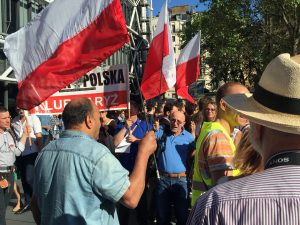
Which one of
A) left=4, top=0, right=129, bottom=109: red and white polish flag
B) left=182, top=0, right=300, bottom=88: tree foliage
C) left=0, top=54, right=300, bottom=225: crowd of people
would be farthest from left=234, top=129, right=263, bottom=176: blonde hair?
left=182, top=0, right=300, bottom=88: tree foliage

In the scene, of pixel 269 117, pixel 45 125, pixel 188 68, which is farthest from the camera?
pixel 45 125

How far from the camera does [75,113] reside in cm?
306

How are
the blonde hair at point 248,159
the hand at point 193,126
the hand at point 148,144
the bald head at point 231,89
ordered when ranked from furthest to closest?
the hand at point 193,126 < the bald head at point 231,89 < the hand at point 148,144 < the blonde hair at point 248,159

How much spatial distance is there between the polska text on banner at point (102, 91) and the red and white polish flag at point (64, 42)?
0.74 m

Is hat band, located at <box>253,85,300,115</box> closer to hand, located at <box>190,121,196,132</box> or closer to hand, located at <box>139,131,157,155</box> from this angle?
hand, located at <box>139,131,157,155</box>

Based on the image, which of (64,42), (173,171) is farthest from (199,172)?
(173,171)

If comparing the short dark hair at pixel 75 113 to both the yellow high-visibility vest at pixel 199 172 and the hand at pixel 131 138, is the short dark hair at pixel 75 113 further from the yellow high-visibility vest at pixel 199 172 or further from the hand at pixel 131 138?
the hand at pixel 131 138

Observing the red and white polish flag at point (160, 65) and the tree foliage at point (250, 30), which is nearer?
the red and white polish flag at point (160, 65)

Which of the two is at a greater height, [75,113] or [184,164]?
[75,113]

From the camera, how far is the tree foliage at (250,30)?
27.5 m

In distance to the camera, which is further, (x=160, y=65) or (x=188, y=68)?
(x=188, y=68)

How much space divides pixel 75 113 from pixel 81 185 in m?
0.51

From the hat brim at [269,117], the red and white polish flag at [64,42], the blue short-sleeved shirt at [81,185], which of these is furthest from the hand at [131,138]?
the hat brim at [269,117]

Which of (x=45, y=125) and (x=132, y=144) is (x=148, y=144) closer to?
(x=132, y=144)
